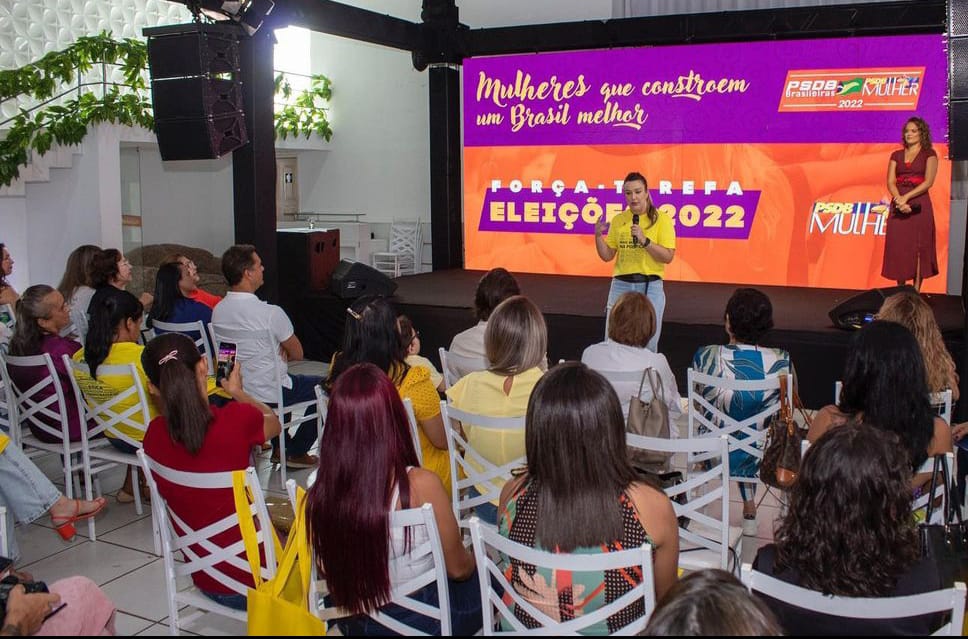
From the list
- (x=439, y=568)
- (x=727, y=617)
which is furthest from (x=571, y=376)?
(x=727, y=617)

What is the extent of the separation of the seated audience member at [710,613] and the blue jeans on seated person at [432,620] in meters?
1.20

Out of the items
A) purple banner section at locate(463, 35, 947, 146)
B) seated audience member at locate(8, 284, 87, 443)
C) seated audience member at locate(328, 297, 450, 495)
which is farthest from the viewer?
purple banner section at locate(463, 35, 947, 146)

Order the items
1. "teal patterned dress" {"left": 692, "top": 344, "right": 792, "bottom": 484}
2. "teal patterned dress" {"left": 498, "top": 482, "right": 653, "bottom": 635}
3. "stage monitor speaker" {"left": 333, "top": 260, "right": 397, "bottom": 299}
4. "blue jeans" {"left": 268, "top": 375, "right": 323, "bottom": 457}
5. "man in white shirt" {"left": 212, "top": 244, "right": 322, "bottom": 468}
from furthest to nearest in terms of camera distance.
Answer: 1. "stage monitor speaker" {"left": 333, "top": 260, "right": 397, "bottom": 299}
2. "blue jeans" {"left": 268, "top": 375, "right": 323, "bottom": 457}
3. "man in white shirt" {"left": 212, "top": 244, "right": 322, "bottom": 468}
4. "teal patterned dress" {"left": 692, "top": 344, "right": 792, "bottom": 484}
5. "teal patterned dress" {"left": 498, "top": 482, "right": 653, "bottom": 635}

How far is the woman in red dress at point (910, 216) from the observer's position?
6676 mm

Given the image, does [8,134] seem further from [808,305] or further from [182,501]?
[808,305]

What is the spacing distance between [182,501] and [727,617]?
190 cm

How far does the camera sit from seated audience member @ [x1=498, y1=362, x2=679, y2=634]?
1985mm

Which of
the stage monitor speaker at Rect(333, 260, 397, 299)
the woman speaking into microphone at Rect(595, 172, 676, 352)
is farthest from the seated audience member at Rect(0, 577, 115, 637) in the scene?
the stage monitor speaker at Rect(333, 260, 397, 299)

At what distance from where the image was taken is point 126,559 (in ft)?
12.6

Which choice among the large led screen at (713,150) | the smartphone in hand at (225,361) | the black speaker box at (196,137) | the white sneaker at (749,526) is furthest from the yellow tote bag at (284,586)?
the large led screen at (713,150)

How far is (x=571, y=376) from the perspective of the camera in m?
2.05

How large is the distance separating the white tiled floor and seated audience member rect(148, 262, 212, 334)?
1253mm

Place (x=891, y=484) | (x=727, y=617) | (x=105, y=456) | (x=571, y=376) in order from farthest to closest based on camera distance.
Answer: (x=105, y=456) → (x=571, y=376) → (x=891, y=484) → (x=727, y=617)

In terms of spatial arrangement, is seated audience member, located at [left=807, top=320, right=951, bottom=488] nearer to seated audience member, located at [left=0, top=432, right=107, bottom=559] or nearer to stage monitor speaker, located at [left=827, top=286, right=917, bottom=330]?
seated audience member, located at [left=0, top=432, right=107, bottom=559]
